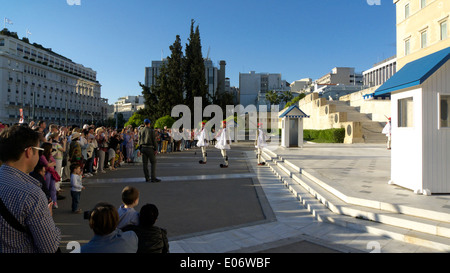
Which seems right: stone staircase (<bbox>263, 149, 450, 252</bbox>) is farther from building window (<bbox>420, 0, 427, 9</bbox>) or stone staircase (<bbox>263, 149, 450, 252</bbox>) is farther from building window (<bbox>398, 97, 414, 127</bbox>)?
building window (<bbox>420, 0, 427, 9</bbox>)

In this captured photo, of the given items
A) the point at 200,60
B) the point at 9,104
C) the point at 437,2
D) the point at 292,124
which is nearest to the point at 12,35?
Answer: the point at 9,104

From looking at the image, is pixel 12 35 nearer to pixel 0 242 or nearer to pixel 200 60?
pixel 200 60

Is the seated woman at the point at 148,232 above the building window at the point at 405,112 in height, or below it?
below

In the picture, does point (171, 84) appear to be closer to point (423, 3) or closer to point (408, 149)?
point (423, 3)

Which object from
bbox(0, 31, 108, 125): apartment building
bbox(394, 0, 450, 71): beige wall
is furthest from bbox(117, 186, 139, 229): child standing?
bbox(0, 31, 108, 125): apartment building

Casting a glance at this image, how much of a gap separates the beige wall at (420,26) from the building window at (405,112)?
15351 millimetres

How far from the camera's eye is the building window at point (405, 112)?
6.67m

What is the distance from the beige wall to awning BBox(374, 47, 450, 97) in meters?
15.0

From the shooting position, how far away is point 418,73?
6.16 meters

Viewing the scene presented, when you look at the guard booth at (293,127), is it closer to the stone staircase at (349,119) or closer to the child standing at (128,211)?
the stone staircase at (349,119)

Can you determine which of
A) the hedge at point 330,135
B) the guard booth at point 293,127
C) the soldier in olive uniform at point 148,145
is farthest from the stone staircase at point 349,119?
the soldier in olive uniform at point 148,145

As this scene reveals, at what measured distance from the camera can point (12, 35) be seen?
83312mm
